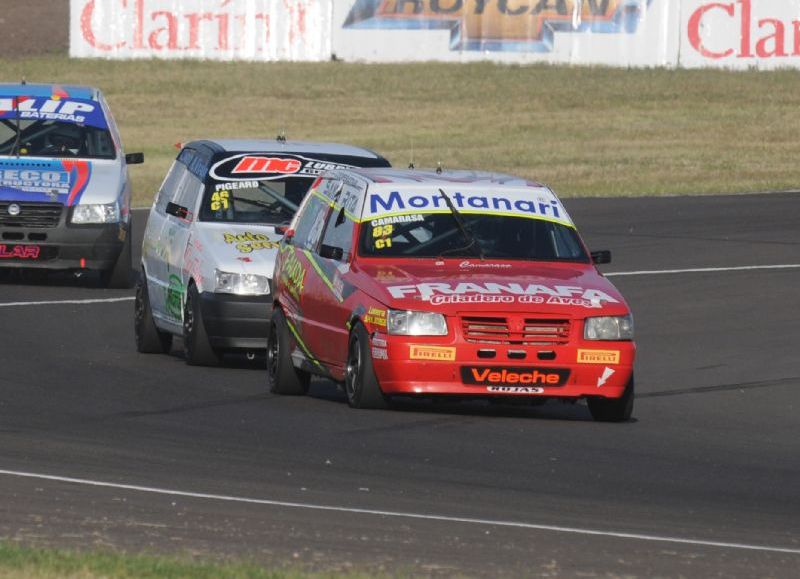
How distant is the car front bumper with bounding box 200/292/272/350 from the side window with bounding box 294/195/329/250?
0.71 m

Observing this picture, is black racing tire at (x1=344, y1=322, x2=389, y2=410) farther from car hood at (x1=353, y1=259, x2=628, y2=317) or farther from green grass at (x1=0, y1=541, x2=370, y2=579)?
green grass at (x1=0, y1=541, x2=370, y2=579)

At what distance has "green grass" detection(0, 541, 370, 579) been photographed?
282 inches

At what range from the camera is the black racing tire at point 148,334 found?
15859mm

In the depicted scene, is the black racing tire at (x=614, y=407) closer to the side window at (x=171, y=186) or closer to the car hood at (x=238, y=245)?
the car hood at (x=238, y=245)

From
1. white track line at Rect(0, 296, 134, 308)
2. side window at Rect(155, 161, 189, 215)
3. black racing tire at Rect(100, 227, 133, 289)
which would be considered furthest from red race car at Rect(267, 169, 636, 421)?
black racing tire at Rect(100, 227, 133, 289)

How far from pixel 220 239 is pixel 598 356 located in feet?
12.4

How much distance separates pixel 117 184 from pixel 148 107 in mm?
26729

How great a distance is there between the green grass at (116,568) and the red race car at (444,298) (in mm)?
4541

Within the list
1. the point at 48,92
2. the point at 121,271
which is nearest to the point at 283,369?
the point at 121,271

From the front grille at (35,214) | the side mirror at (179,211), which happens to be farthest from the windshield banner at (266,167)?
the front grille at (35,214)

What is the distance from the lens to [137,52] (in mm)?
49406

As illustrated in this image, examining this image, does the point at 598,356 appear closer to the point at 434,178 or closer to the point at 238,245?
the point at 434,178

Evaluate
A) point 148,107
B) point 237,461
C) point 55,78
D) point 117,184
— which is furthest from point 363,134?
point 237,461

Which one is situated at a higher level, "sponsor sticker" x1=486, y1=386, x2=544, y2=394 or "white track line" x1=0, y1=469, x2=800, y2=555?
"white track line" x1=0, y1=469, x2=800, y2=555
